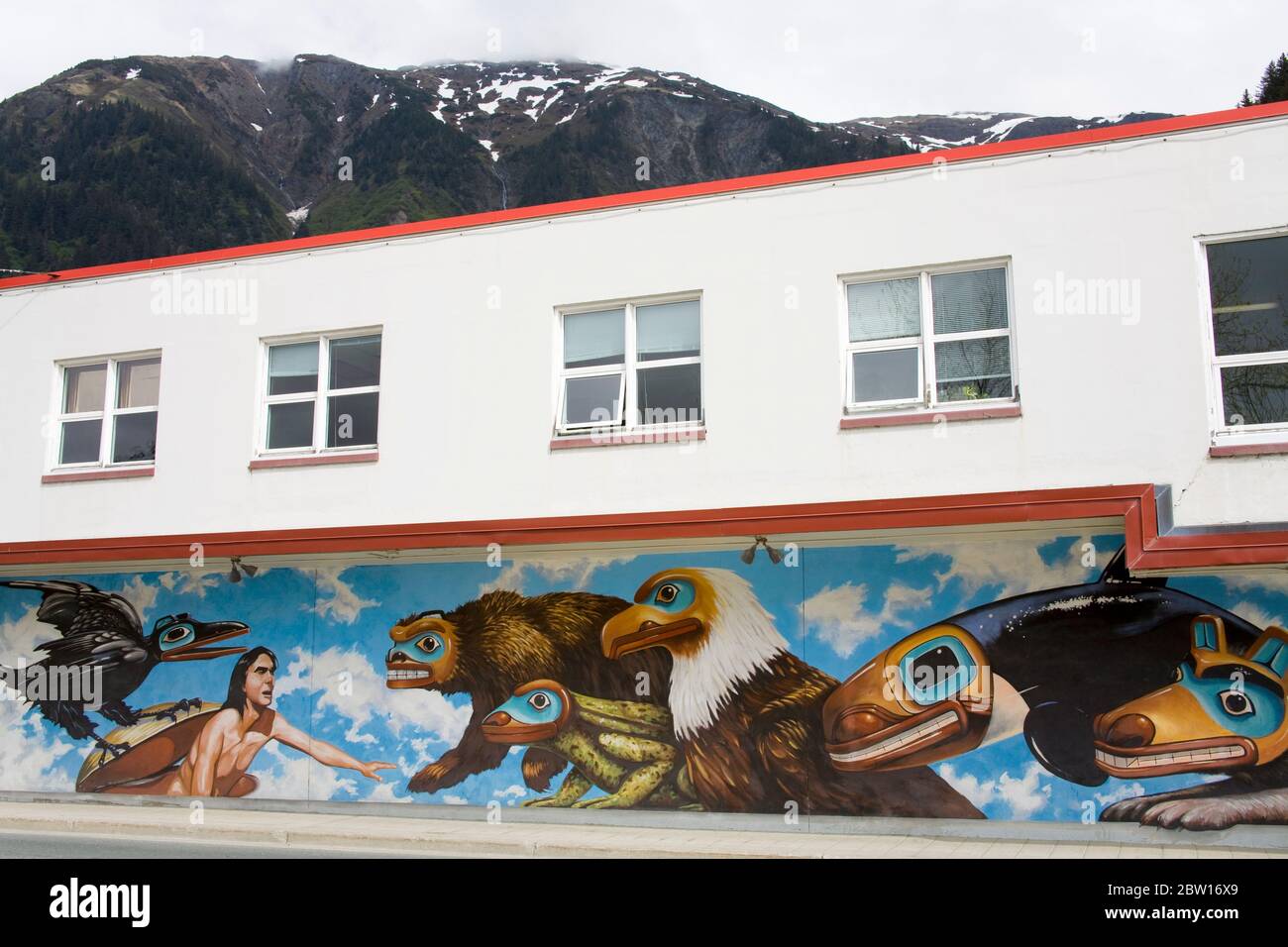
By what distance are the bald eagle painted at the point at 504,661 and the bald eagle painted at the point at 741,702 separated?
234 mm

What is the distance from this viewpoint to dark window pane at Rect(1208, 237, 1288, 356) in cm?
Answer: 1113

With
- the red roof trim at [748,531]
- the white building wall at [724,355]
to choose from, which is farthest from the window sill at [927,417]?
the red roof trim at [748,531]

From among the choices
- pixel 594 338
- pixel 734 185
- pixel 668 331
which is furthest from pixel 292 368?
pixel 734 185

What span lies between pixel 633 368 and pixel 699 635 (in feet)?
9.74

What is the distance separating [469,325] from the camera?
1386 cm

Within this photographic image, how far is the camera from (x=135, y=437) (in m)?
15.5

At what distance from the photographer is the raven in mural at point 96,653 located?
594 inches

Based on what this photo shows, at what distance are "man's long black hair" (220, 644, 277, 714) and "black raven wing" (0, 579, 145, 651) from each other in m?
1.55

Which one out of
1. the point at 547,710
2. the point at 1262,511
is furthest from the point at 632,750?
the point at 1262,511

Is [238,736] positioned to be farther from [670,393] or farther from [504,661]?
[670,393]

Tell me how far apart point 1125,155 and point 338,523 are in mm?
9221

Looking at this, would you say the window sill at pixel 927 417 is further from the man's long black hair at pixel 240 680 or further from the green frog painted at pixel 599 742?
the man's long black hair at pixel 240 680

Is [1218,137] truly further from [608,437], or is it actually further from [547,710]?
[547,710]

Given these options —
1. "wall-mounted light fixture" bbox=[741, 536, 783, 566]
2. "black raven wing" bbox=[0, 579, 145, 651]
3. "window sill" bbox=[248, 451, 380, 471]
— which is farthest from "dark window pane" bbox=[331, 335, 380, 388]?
"wall-mounted light fixture" bbox=[741, 536, 783, 566]
